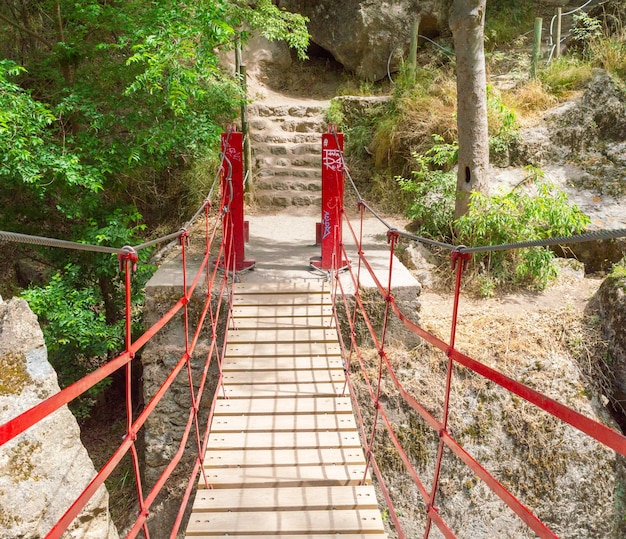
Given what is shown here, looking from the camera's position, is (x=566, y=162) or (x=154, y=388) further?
(x=566, y=162)

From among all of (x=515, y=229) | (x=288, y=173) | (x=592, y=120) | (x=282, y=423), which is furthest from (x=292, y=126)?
(x=282, y=423)

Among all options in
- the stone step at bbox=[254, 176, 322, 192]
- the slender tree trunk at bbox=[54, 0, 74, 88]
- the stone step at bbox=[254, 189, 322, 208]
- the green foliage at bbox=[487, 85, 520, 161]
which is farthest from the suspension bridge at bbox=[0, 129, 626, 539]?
the stone step at bbox=[254, 176, 322, 192]

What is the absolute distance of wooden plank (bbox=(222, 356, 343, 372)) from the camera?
12.3ft

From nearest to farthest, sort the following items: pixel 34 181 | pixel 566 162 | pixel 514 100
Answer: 1. pixel 34 181
2. pixel 566 162
3. pixel 514 100

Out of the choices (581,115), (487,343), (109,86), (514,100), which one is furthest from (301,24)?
(487,343)

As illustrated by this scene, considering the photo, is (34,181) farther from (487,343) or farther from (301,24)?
(487,343)

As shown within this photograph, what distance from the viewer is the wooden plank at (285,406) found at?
3361 mm

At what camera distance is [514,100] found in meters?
7.14

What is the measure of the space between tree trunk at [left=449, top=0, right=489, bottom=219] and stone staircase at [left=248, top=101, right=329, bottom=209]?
2.71 meters

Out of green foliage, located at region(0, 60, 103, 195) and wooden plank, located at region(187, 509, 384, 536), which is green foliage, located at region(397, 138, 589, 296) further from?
green foliage, located at region(0, 60, 103, 195)

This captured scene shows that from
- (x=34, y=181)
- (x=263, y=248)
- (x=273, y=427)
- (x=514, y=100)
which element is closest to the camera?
(x=273, y=427)

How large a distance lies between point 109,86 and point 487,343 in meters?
4.53

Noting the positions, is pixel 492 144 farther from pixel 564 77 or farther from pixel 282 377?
pixel 282 377

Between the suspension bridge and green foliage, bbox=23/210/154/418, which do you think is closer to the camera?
the suspension bridge
